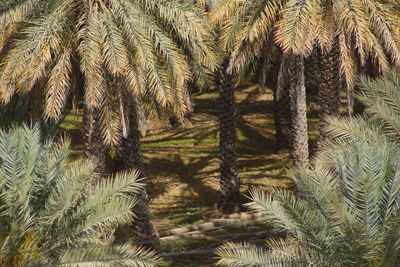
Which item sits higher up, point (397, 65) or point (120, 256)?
point (397, 65)

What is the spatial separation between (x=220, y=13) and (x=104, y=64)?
3.86 meters

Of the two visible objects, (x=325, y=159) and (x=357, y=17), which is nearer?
(x=325, y=159)

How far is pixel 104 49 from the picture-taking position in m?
18.0

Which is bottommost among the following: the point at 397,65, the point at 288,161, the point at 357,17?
the point at 288,161

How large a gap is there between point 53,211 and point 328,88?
11086 millimetres

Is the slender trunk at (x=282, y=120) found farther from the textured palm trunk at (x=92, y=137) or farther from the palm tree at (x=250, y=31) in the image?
the textured palm trunk at (x=92, y=137)

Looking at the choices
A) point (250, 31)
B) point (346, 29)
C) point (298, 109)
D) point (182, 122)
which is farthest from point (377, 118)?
point (298, 109)

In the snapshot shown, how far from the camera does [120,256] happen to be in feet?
45.7

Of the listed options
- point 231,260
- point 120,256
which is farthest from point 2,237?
point 231,260

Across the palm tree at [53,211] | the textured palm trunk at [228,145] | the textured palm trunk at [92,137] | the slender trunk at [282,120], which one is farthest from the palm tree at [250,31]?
the slender trunk at [282,120]

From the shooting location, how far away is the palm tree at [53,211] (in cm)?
1389

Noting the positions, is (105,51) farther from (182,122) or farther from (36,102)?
(36,102)

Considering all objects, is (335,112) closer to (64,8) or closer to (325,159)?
(325,159)

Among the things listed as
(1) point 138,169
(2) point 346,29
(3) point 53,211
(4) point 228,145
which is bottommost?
(4) point 228,145
